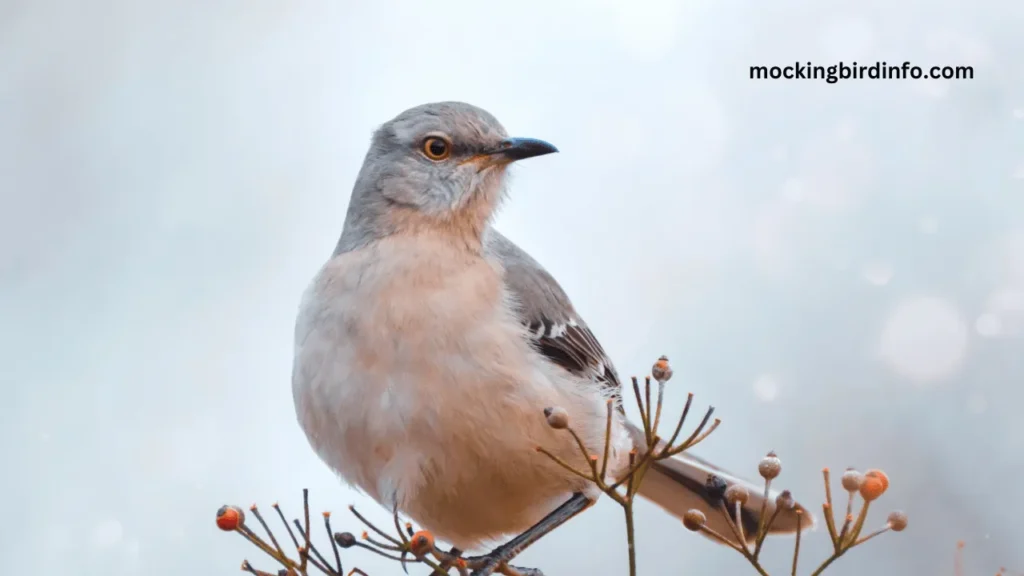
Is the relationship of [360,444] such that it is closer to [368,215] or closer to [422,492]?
[422,492]

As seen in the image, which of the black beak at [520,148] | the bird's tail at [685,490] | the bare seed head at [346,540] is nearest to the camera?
the bare seed head at [346,540]

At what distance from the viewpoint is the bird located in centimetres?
296

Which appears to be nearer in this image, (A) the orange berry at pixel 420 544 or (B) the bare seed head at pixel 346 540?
(A) the orange berry at pixel 420 544

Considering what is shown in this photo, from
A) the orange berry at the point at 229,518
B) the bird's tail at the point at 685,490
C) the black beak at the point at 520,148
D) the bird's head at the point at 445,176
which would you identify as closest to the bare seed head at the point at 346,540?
the orange berry at the point at 229,518

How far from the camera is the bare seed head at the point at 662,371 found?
204 cm

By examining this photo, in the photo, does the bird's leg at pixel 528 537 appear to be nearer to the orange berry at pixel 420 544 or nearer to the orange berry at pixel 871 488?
the orange berry at pixel 420 544

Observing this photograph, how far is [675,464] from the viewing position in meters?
3.88

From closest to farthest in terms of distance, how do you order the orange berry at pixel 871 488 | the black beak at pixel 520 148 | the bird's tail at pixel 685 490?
1. the orange berry at pixel 871 488
2. the black beak at pixel 520 148
3. the bird's tail at pixel 685 490

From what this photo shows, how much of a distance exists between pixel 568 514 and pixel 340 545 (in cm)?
116

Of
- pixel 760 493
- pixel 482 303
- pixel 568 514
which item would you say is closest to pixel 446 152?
pixel 482 303

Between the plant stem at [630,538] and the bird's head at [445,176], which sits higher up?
the bird's head at [445,176]

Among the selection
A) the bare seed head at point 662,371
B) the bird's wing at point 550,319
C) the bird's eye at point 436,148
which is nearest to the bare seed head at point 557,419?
the bare seed head at point 662,371

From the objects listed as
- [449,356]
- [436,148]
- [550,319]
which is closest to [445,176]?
[436,148]

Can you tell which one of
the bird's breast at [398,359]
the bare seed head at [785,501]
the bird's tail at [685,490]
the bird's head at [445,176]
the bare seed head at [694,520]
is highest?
the bird's head at [445,176]
